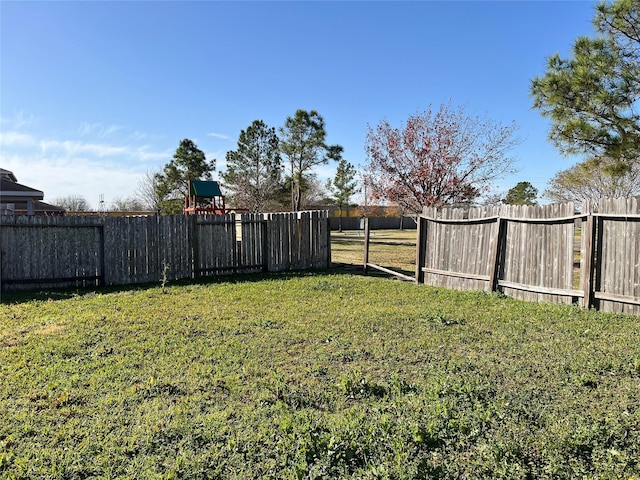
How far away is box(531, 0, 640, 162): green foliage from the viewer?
27.9ft

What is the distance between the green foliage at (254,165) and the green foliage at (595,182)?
19.0m

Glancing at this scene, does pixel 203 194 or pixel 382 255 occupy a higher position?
pixel 203 194

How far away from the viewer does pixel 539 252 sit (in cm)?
695

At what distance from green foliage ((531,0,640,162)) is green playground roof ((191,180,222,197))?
15190mm

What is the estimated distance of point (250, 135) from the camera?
104ft

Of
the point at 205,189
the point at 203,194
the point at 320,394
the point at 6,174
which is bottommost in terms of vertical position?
the point at 320,394

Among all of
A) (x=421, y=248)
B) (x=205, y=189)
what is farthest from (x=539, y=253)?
(x=205, y=189)

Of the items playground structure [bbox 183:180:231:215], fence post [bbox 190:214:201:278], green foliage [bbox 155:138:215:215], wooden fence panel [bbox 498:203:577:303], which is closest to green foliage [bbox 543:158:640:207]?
wooden fence panel [bbox 498:203:577:303]

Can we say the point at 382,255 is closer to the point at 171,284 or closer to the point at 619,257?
the point at 171,284

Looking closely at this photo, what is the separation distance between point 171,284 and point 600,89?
9.74 metres

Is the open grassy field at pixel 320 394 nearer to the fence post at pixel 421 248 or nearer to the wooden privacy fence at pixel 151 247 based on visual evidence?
the wooden privacy fence at pixel 151 247

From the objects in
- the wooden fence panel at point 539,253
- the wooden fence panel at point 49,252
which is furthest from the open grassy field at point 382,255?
the wooden fence panel at point 49,252

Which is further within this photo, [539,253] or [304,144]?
[304,144]

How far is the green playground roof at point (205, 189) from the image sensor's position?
20594 mm
